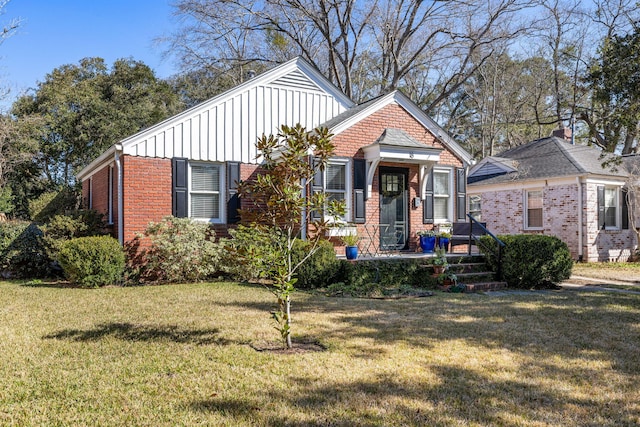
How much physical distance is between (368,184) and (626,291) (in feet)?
19.5

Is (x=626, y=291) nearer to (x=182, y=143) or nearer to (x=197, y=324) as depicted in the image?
(x=197, y=324)

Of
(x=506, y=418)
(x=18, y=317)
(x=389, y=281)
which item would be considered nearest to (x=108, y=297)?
(x=18, y=317)

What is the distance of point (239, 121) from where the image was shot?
1184 centimetres

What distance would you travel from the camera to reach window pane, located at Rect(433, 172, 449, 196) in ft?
41.5

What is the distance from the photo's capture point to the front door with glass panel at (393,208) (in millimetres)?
11945

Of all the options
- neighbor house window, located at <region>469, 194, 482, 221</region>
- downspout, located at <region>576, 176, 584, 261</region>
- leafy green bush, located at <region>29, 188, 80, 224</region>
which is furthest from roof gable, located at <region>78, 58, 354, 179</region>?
neighbor house window, located at <region>469, 194, 482, 221</region>

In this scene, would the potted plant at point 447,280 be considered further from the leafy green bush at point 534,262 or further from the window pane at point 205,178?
the window pane at point 205,178

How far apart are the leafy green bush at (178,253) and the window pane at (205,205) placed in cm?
66

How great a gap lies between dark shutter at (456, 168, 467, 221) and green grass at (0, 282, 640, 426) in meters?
5.31

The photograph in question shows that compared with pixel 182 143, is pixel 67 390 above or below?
below

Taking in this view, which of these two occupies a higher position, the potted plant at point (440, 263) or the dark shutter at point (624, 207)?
the dark shutter at point (624, 207)

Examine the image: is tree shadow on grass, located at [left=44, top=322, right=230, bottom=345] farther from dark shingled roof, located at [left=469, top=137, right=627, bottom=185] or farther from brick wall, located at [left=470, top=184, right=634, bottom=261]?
dark shingled roof, located at [left=469, top=137, right=627, bottom=185]

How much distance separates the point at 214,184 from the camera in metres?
11.5

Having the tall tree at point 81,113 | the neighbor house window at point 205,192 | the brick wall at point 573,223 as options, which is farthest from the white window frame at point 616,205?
the tall tree at point 81,113
